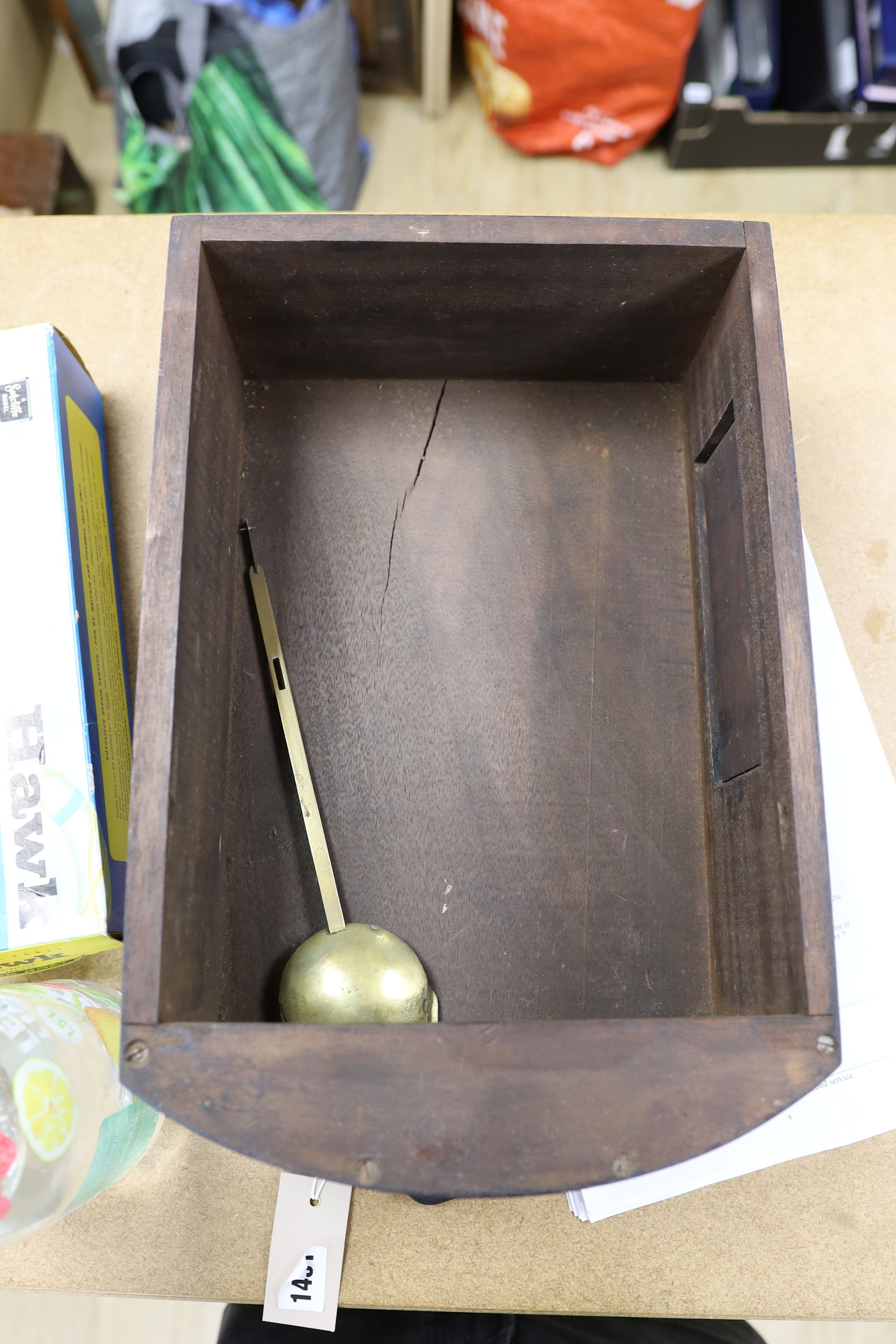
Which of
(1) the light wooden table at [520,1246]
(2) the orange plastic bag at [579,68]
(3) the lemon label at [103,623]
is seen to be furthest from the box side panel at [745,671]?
(2) the orange plastic bag at [579,68]

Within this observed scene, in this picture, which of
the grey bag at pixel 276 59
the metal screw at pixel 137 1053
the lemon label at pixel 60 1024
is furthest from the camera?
the grey bag at pixel 276 59

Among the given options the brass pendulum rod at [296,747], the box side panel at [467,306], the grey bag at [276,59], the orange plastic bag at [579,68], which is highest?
the orange plastic bag at [579,68]

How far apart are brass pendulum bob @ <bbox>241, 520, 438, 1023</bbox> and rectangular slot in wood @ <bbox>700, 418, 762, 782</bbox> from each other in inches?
9.7

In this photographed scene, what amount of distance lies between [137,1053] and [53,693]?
274 millimetres

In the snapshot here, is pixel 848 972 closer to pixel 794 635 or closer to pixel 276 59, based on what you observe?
pixel 794 635

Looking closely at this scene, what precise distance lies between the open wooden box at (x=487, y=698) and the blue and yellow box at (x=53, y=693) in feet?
0.30

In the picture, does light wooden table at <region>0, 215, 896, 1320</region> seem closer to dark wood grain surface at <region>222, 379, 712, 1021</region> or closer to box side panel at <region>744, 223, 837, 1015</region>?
dark wood grain surface at <region>222, 379, 712, 1021</region>

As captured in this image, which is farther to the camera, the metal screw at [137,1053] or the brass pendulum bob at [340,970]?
the brass pendulum bob at [340,970]

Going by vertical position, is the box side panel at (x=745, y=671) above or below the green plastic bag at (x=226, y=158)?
below

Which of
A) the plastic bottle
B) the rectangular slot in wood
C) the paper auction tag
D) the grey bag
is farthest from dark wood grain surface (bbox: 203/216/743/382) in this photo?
the grey bag

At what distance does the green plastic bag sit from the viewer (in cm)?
123

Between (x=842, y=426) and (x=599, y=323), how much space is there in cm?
25

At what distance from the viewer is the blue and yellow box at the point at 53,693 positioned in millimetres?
648

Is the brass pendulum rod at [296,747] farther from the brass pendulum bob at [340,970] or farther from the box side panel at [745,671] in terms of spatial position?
the box side panel at [745,671]
